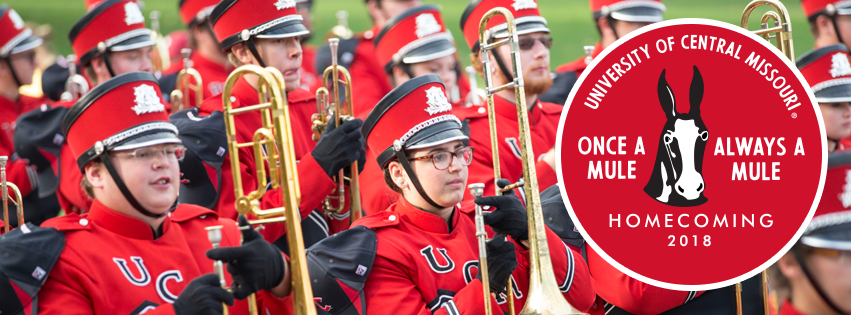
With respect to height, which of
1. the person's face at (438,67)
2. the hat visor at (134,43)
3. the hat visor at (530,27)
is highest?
the hat visor at (134,43)

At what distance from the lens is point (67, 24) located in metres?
20.0

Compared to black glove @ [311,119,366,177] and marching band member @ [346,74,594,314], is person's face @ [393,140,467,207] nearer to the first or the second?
marching band member @ [346,74,594,314]

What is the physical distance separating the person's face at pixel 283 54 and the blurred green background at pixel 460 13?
43.2ft

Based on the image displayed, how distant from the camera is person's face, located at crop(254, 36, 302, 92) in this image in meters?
4.90

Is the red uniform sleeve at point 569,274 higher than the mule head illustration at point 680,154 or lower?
lower

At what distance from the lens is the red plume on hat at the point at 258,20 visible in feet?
16.0

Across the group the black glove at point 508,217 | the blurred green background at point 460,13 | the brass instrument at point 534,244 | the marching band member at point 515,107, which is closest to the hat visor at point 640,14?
the marching band member at point 515,107

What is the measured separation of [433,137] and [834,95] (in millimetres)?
2841

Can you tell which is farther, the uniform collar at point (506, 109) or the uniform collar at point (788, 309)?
the uniform collar at point (506, 109)

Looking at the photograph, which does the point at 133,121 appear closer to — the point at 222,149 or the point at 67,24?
the point at 222,149

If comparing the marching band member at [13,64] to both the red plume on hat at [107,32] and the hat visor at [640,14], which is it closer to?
the red plume on hat at [107,32]

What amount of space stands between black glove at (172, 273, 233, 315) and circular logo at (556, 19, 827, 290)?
4.20 ft

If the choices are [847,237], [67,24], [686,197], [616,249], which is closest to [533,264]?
[616,249]

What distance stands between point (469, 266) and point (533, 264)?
1.66ft
